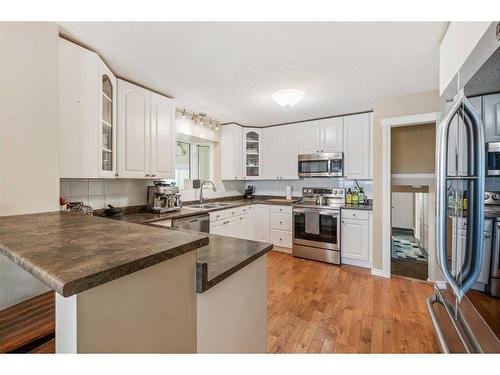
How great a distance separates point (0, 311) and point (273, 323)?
176cm

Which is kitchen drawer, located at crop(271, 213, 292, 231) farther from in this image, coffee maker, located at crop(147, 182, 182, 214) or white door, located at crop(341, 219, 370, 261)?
coffee maker, located at crop(147, 182, 182, 214)

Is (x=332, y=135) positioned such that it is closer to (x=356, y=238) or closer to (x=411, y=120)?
(x=411, y=120)

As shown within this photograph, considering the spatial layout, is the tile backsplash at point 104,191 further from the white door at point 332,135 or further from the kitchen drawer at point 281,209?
the white door at point 332,135

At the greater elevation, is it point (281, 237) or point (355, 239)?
point (355, 239)

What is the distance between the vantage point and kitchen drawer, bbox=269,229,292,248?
12.9 ft

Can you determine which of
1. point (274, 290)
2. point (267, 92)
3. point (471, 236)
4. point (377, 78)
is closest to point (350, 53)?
point (377, 78)

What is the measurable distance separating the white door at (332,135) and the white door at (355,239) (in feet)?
3.97

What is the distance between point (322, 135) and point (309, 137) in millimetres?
227

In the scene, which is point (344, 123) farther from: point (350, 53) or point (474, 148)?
point (474, 148)

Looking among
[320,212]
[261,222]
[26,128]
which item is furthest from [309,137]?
[26,128]

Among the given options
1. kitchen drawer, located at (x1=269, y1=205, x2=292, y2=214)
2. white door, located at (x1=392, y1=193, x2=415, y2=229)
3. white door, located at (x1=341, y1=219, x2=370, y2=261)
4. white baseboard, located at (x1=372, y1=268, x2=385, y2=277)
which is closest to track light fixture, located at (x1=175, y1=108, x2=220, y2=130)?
kitchen drawer, located at (x1=269, y1=205, x2=292, y2=214)

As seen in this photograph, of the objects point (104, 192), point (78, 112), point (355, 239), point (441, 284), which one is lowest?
point (355, 239)

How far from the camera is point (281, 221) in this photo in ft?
13.2

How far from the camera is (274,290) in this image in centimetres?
260
